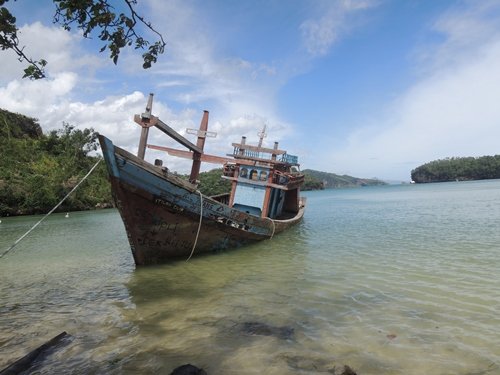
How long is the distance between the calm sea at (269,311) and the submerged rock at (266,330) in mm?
32

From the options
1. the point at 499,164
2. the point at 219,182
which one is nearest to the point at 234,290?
the point at 219,182

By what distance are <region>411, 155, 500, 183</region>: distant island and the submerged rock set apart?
162285 mm

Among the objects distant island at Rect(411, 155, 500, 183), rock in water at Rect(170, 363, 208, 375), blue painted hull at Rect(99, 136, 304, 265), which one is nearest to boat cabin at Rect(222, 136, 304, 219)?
blue painted hull at Rect(99, 136, 304, 265)

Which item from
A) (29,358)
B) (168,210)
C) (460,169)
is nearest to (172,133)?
(168,210)

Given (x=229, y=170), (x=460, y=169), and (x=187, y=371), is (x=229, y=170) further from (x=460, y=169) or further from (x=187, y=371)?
(x=460, y=169)

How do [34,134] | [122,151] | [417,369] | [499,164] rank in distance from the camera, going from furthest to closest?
1. [499,164]
2. [34,134]
3. [122,151]
4. [417,369]

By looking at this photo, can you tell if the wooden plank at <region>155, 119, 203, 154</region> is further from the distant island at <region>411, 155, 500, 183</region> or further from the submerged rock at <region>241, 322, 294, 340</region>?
the distant island at <region>411, 155, 500, 183</region>

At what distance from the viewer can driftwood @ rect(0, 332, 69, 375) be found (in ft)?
14.2

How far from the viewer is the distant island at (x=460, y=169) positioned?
5536 inches

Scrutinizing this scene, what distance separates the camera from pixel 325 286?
329 inches

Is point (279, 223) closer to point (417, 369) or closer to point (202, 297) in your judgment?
point (202, 297)

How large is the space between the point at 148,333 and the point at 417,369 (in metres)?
3.99

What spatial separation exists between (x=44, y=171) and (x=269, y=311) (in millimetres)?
49772

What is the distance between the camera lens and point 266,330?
5.73 metres
